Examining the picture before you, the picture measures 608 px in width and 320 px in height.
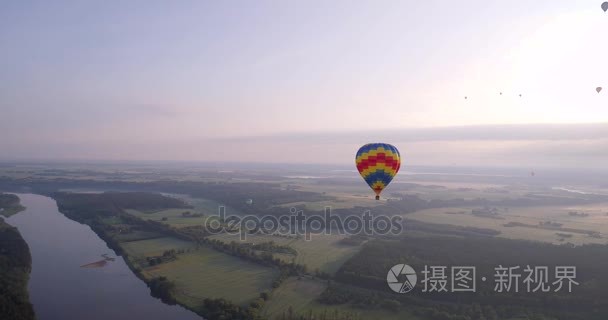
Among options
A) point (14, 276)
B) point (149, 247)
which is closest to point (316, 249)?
point (149, 247)

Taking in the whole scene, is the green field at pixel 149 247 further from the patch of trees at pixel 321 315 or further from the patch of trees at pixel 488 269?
the patch of trees at pixel 488 269

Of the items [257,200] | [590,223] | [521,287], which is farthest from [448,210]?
[521,287]

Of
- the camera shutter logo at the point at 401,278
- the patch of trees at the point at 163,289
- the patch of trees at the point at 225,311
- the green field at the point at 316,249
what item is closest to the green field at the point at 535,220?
the green field at the point at 316,249

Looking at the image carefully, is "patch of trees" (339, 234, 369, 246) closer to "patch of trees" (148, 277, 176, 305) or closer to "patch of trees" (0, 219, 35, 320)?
"patch of trees" (148, 277, 176, 305)

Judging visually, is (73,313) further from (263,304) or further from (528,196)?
(528,196)

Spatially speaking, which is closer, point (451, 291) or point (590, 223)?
point (451, 291)

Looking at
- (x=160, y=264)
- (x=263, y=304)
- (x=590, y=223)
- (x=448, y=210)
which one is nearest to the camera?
(x=263, y=304)
